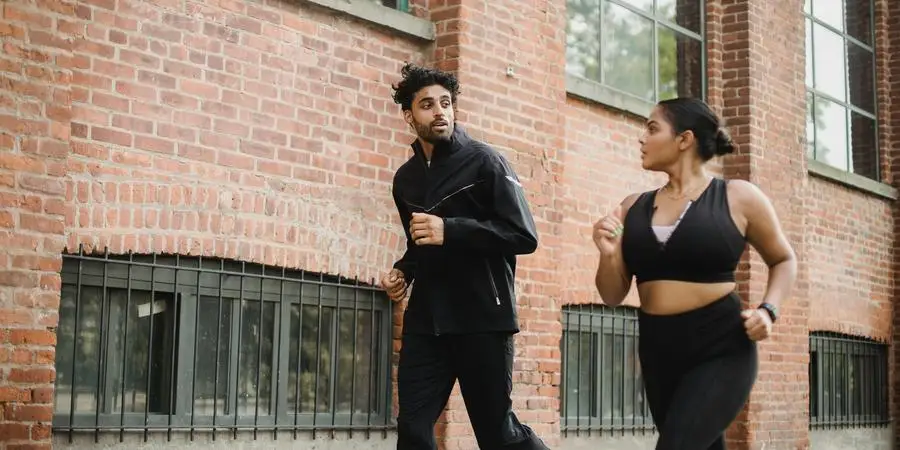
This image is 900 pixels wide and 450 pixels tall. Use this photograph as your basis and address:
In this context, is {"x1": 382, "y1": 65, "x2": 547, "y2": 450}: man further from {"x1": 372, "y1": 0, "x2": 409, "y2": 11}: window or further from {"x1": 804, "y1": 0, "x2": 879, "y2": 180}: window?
{"x1": 804, "y1": 0, "x2": 879, "y2": 180}: window

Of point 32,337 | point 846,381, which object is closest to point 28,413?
point 32,337

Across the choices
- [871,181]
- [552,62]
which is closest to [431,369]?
[552,62]

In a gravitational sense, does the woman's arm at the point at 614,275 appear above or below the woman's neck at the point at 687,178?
below

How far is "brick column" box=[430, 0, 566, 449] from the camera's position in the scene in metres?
8.41

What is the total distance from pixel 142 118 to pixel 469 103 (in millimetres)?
2412

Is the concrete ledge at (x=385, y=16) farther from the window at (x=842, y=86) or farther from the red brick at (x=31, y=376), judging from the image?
the window at (x=842, y=86)

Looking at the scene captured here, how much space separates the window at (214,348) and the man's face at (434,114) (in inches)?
80.0

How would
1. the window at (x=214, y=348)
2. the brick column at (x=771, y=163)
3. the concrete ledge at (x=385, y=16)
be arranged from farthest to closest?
the brick column at (x=771, y=163) → the concrete ledge at (x=385, y=16) → the window at (x=214, y=348)

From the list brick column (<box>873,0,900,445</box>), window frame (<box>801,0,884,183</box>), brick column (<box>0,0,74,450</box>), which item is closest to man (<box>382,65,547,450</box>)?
brick column (<box>0,0,74,450</box>)

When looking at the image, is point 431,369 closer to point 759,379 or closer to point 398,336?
point 398,336

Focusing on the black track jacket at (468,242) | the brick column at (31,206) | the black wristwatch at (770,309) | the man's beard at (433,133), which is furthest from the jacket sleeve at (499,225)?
the brick column at (31,206)

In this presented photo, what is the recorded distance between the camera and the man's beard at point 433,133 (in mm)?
5258

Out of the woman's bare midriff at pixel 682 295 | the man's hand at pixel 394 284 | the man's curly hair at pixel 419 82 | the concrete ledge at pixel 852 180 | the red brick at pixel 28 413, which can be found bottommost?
the red brick at pixel 28 413

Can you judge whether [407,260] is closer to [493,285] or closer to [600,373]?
[493,285]
